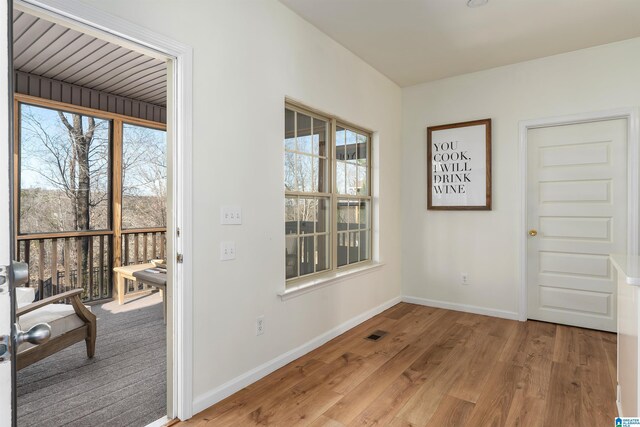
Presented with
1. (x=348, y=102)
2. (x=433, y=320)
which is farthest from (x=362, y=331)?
(x=348, y=102)

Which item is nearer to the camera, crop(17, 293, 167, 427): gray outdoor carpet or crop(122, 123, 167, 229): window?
crop(17, 293, 167, 427): gray outdoor carpet

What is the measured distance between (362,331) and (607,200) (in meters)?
2.63

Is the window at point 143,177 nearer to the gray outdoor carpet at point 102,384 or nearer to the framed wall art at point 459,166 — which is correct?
the gray outdoor carpet at point 102,384

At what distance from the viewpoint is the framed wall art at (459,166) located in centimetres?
386

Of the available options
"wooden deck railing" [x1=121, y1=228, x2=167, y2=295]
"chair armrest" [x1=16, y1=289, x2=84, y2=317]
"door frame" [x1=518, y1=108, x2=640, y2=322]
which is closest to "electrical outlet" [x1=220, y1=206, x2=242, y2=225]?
"chair armrest" [x1=16, y1=289, x2=84, y2=317]

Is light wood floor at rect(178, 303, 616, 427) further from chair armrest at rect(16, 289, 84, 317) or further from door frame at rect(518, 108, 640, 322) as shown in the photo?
chair armrest at rect(16, 289, 84, 317)

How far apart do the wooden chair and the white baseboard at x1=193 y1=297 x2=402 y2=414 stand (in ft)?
3.50

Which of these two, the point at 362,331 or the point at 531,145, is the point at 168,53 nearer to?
the point at 362,331

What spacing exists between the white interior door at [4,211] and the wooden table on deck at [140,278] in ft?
9.04

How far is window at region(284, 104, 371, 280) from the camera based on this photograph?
2.88 meters

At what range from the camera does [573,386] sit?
2.33m

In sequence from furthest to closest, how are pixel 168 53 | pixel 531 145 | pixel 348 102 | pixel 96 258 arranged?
pixel 96 258
pixel 531 145
pixel 348 102
pixel 168 53

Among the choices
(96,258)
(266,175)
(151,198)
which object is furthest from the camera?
(151,198)

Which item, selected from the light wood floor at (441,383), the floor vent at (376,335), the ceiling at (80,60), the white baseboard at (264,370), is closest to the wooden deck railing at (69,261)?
the ceiling at (80,60)
